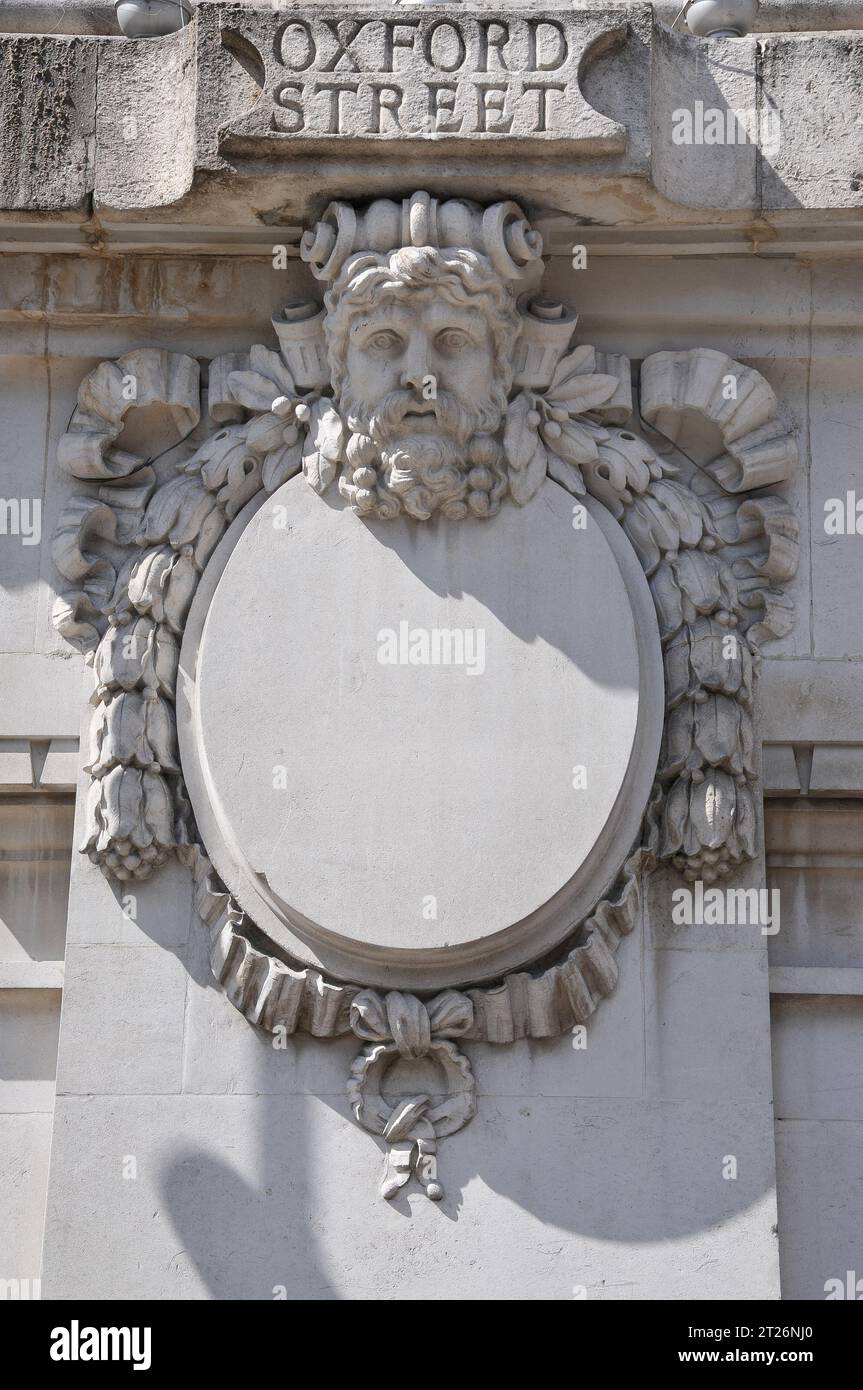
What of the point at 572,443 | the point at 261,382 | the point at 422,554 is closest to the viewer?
the point at 422,554

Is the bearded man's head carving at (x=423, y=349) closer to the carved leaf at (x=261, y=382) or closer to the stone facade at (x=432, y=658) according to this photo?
the stone facade at (x=432, y=658)

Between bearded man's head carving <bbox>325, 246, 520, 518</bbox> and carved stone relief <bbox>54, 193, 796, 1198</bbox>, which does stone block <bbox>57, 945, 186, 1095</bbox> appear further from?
bearded man's head carving <bbox>325, 246, 520, 518</bbox>

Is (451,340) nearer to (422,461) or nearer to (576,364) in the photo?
(422,461)

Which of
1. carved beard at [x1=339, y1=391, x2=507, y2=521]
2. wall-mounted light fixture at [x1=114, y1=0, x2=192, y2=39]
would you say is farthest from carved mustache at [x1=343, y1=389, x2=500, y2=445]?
wall-mounted light fixture at [x1=114, y1=0, x2=192, y2=39]

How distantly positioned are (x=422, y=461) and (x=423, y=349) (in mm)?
399

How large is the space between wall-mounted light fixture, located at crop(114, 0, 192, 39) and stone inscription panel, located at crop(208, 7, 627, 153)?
0.75 meters

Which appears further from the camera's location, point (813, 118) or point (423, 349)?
point (813, 118)

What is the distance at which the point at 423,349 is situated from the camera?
857 centimetres

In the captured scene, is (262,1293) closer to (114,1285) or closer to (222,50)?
(114,1285)

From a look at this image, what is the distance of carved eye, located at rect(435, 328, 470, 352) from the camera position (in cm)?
862

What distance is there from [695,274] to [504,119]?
3.40 ft

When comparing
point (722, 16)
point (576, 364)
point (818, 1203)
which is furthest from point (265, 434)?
point (818, 1203)

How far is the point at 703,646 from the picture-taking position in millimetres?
8719

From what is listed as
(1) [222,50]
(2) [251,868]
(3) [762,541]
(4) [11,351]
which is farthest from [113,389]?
(3) [762,541]
